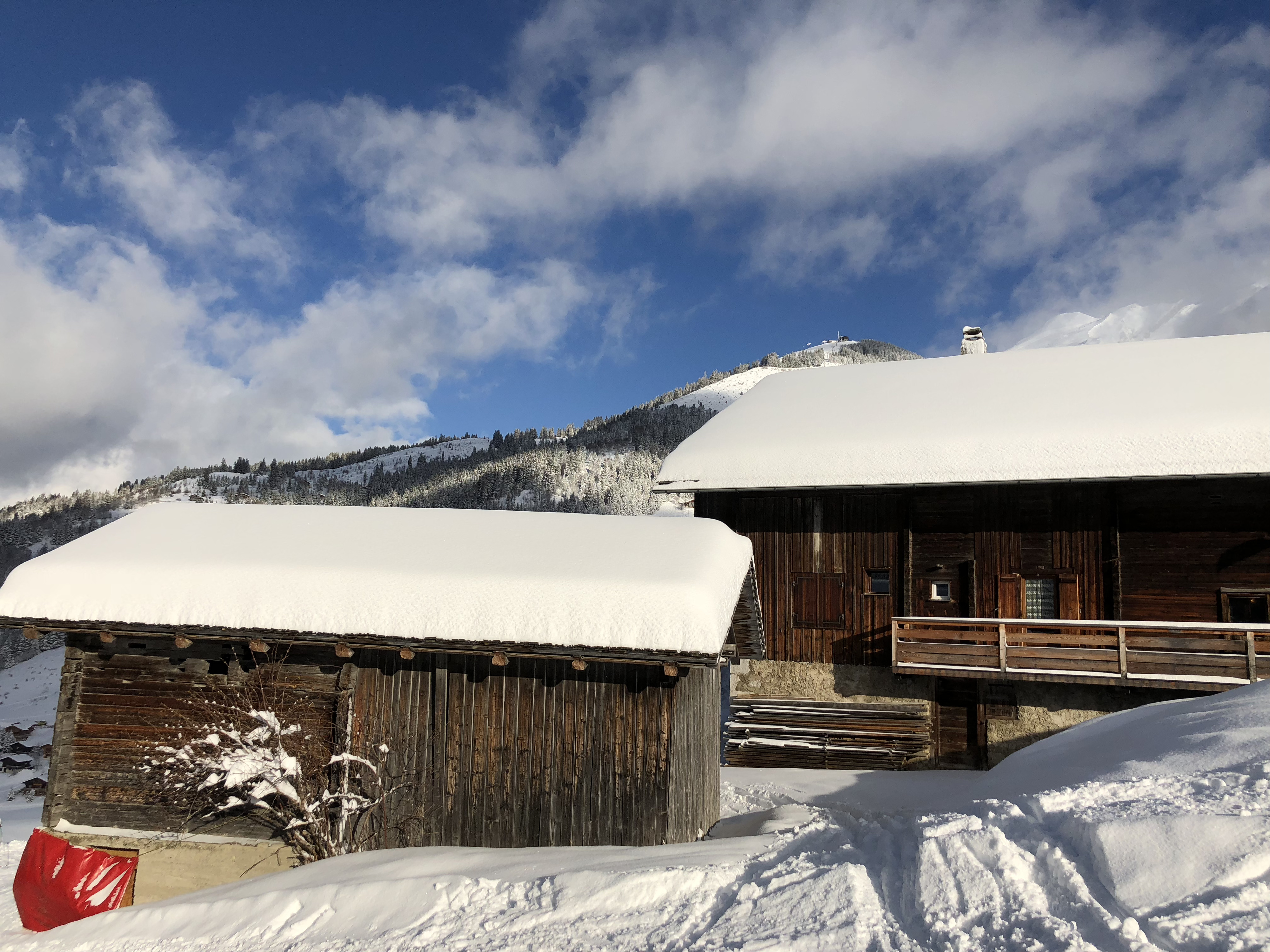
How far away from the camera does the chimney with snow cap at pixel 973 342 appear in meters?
24.2

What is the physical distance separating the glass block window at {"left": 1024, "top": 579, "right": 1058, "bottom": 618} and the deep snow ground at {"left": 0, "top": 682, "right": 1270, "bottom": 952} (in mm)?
7624

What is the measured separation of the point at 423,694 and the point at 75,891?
171 inches

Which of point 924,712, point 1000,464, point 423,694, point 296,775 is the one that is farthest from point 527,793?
point 1000,464

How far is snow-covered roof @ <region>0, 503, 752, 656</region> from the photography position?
8.05 m

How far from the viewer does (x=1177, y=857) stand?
428 centimetres

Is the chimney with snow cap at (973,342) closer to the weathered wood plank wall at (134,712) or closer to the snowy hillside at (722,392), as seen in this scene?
the weathered wood plank wall at (134,712)

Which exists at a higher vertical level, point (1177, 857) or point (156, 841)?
point (1177, 857)

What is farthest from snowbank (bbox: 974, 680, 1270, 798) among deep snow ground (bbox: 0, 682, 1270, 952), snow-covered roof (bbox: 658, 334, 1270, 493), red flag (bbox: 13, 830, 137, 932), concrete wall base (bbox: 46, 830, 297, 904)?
red flag (bbox: 13, 830, 137, 932)

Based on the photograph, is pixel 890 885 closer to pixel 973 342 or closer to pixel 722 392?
pixel 973 342

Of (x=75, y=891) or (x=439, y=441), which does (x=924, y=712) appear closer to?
(x=75, y=891)

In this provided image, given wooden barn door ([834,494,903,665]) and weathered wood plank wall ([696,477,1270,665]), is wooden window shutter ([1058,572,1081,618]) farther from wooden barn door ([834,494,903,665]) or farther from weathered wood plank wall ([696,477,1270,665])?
wooden barn door ([834,494,903,665])

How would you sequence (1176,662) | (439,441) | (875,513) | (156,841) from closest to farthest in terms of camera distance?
(156,841) → (1176,662) → (875,513) → (439,441)

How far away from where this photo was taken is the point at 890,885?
5180mm

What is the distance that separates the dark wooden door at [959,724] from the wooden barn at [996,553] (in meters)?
0.04
